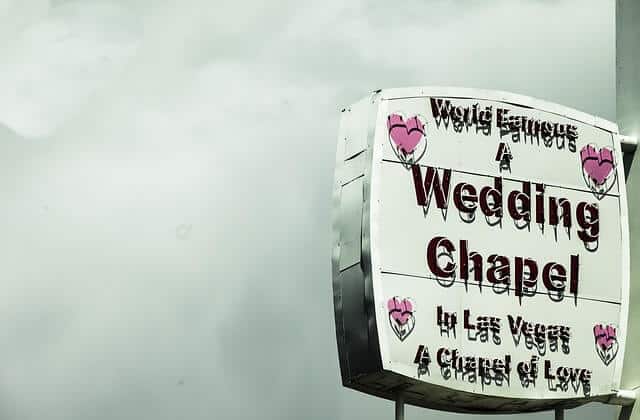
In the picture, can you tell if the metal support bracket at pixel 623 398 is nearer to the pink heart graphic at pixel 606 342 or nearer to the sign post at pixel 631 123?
the sign post at pixel 631 123

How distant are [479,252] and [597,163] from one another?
301 centimetres

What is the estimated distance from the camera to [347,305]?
23516 millimetres

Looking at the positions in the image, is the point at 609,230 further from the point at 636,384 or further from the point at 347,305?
the point at 347,305

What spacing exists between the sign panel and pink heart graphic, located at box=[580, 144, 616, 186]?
0.08ft

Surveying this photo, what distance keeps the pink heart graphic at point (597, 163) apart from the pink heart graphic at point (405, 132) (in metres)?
3.26

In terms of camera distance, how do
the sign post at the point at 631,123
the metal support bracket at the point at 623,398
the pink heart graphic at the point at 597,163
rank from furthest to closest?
1. the sign post at the point at 631,123
2. the pink heart graphic at the point at 597,163
3. the metal support bracket at the point at 623,398

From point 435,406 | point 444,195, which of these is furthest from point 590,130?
point 435,406

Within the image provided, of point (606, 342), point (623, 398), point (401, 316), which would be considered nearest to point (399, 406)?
point (401, 316)

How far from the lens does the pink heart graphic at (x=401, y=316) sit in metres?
23.2

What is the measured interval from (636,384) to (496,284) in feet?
13.0

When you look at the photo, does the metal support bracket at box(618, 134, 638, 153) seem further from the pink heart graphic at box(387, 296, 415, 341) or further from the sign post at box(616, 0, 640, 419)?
the pink heart graphic at box(387, 296, 415, 341)

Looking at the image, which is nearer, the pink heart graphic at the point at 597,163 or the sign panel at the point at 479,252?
the sign panel at the point at 479,252

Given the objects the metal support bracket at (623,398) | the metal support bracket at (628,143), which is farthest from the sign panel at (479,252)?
the metal support bracket at (628,143)

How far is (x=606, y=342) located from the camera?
2520 centimetres
